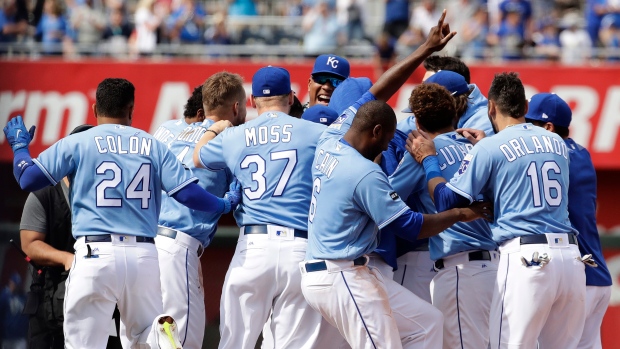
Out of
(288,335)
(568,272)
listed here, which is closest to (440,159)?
(568,272)

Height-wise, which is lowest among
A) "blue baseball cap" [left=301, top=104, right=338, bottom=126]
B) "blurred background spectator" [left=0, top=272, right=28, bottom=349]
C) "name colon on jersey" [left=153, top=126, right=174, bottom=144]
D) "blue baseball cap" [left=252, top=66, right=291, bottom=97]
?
"blurred background spectator" [left=0, top=272, right=28, bottom=349]

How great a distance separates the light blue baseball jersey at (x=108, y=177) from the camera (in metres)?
5.57

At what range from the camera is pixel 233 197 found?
596 cm

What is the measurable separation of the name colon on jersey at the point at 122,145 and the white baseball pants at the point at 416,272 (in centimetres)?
182

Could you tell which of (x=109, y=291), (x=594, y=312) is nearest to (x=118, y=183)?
(x=109, y=291)

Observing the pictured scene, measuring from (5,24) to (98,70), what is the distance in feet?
5.89

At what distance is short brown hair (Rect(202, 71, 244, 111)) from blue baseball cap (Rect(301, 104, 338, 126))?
0.53m

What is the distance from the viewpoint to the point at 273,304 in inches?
231

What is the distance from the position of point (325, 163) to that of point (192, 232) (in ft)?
5.02

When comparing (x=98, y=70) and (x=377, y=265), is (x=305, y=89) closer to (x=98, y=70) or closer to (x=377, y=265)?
(x=98, y=70)

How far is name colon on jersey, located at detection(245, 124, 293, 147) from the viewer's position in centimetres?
584

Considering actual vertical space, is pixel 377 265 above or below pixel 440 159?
below

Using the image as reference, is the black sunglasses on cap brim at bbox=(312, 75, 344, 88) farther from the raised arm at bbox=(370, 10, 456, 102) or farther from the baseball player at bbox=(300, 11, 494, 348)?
the baseball player at bbox=(300, 11, 494, 348)

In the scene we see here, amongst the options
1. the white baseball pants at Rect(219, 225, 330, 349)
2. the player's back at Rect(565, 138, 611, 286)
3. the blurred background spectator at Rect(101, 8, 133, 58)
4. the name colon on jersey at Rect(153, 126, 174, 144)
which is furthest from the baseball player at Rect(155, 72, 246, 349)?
the blurred background spectator at Rect(101, 8, 133, 58)
